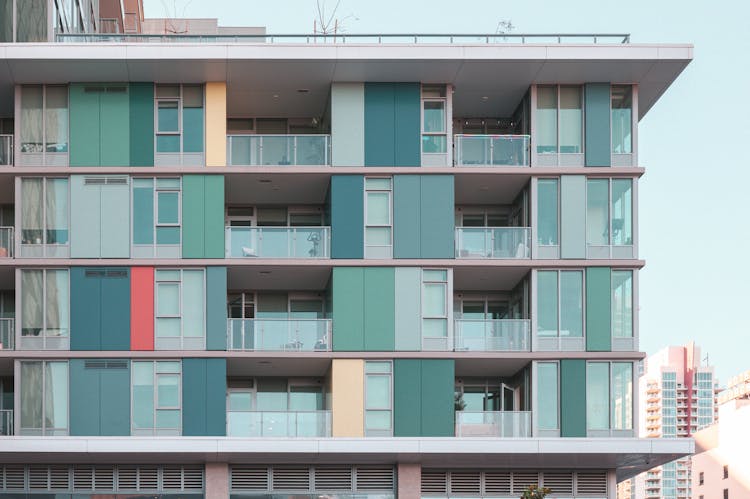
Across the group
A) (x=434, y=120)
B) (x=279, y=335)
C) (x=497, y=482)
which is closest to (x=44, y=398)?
(x=279, y=335)

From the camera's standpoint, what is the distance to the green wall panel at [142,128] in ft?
128

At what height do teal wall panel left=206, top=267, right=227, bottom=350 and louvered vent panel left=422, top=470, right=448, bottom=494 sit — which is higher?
teal wall panel left=206, top=267, right=227, bottom=350

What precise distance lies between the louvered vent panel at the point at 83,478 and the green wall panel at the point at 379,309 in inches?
340

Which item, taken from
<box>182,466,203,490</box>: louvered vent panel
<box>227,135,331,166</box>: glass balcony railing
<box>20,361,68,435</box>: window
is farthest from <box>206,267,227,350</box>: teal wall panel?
<box>20,361,68,435</box>: window

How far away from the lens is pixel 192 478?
38812 mm

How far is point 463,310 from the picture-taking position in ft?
140

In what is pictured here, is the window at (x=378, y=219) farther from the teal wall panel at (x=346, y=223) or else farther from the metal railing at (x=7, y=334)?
the metal railing at (x=7, y=334)

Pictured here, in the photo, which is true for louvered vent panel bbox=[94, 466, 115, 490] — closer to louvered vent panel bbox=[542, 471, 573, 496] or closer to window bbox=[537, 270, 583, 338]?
louvered vent panel bbox=[542, 471, 573, 496]

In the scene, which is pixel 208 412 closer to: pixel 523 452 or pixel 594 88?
pixel 523 452

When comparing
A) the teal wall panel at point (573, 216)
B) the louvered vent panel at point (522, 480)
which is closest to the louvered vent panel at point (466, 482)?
the louvered vent panel at point (522, 480)

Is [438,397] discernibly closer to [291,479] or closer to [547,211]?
[291,479]

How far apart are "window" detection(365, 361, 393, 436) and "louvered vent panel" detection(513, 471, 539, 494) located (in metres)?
4.09

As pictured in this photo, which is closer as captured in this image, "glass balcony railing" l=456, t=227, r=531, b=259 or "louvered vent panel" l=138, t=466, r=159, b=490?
"louvered vent panel" l=138, t=466, r=159, b=490

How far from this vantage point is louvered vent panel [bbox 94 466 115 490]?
38.7 metres
